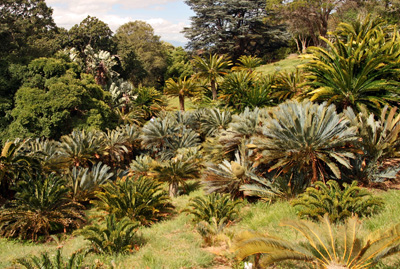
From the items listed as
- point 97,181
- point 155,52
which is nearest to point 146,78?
point 155,52

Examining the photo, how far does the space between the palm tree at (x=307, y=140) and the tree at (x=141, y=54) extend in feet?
95.4

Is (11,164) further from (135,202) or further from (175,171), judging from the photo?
(175,171)

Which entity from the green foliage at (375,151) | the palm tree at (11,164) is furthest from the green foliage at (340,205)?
the palm tree at (11,164)

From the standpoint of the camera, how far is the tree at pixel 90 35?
29578 millimetres

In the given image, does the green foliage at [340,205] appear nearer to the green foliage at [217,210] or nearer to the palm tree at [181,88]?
→ the green foliage at [217,210]

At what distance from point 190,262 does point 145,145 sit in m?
10.8

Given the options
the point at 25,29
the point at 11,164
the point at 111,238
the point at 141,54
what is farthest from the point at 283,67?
the point at 111,238

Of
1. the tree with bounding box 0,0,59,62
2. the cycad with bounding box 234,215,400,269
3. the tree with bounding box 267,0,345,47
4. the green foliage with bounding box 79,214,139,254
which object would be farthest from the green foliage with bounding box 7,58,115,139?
the tree with bounding box 267,0,345,47

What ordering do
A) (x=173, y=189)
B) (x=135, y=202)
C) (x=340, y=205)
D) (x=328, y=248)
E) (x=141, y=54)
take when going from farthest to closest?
(x=141, y=54) < (x=173, y=189) < (x=135, y=202) < (x=340, y=205) < (x=328, y=248)

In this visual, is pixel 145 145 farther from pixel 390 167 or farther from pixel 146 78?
pixel 146 78

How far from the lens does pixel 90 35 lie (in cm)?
3005

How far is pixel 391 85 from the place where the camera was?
845 centimetres

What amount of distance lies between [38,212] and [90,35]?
2581 cm

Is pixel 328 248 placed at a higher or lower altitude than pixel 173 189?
higher
